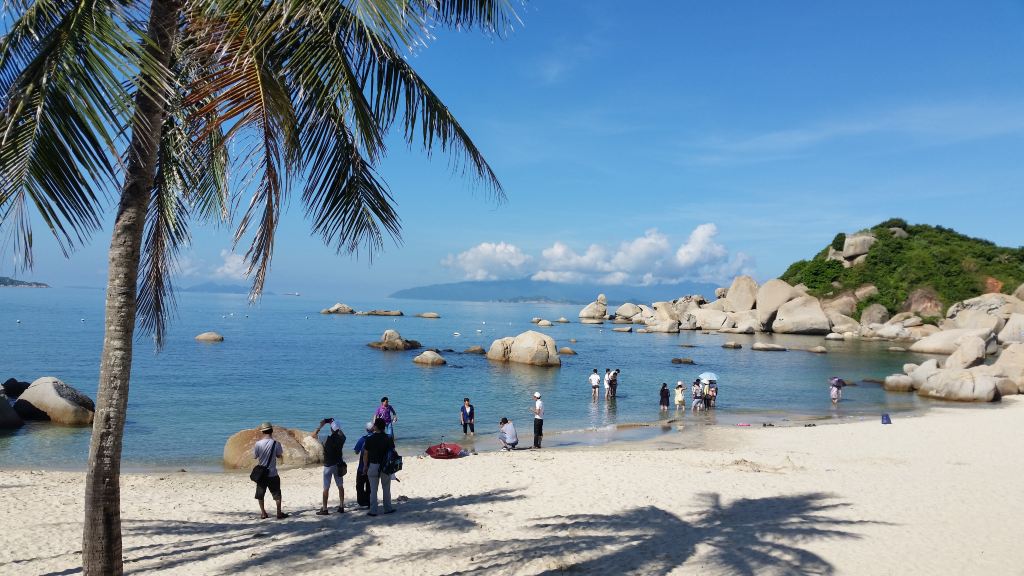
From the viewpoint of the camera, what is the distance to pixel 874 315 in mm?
77750

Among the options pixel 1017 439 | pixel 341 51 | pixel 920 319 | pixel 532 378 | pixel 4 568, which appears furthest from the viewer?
pixel 920 319

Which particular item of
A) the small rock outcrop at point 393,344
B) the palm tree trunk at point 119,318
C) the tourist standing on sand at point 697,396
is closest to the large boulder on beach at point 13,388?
the palm tree trunk at point 119,318

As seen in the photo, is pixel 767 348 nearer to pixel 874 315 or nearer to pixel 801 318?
pixel 801 318

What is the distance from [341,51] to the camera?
528cm

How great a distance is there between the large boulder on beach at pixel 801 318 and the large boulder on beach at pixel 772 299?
2.72 feet

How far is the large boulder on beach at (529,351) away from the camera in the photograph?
42750 mm

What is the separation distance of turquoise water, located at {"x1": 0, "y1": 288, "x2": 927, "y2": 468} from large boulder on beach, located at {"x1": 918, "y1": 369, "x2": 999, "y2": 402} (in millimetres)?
1314

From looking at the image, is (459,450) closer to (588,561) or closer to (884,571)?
(588,561)

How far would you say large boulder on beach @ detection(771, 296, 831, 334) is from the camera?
75319mm

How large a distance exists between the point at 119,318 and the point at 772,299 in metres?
82.2

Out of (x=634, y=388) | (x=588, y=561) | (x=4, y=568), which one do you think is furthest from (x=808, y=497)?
(x=634, y=388)

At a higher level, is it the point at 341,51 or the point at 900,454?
the point at 341,51

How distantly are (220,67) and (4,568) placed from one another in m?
6.70

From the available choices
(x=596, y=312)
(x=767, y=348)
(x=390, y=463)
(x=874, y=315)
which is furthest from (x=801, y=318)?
(x=390, y=463)
